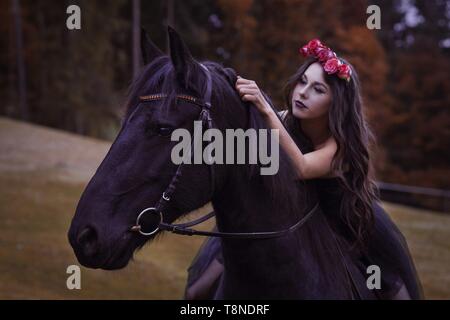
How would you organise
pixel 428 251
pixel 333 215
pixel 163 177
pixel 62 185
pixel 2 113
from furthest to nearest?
pixel 2 113 < pixel 62 185 < pixel 428 251 < pixel 333 215 < pixel 163 177

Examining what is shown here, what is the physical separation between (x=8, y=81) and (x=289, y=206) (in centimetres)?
1982

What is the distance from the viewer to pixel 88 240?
5.45 feet

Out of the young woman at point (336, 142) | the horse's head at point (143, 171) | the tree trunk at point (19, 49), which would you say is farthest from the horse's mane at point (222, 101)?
the tree trunk at point (19, 49)

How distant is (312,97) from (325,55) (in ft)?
0.79

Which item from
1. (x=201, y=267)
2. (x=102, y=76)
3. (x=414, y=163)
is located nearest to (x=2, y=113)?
(x=102, y=76)

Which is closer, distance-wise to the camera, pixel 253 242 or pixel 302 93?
pixel 253 242

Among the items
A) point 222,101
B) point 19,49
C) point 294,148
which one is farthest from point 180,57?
point 19,49

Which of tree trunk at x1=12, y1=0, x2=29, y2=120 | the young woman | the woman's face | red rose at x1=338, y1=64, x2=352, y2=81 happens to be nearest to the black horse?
the young woman

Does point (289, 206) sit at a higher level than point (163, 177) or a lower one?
lower

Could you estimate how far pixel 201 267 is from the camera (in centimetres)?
304

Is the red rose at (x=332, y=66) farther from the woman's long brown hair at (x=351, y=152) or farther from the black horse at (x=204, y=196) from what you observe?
the black horse at (x=204, y=196)

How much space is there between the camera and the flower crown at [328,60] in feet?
7.70

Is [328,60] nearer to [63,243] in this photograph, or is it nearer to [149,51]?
[149,51]
